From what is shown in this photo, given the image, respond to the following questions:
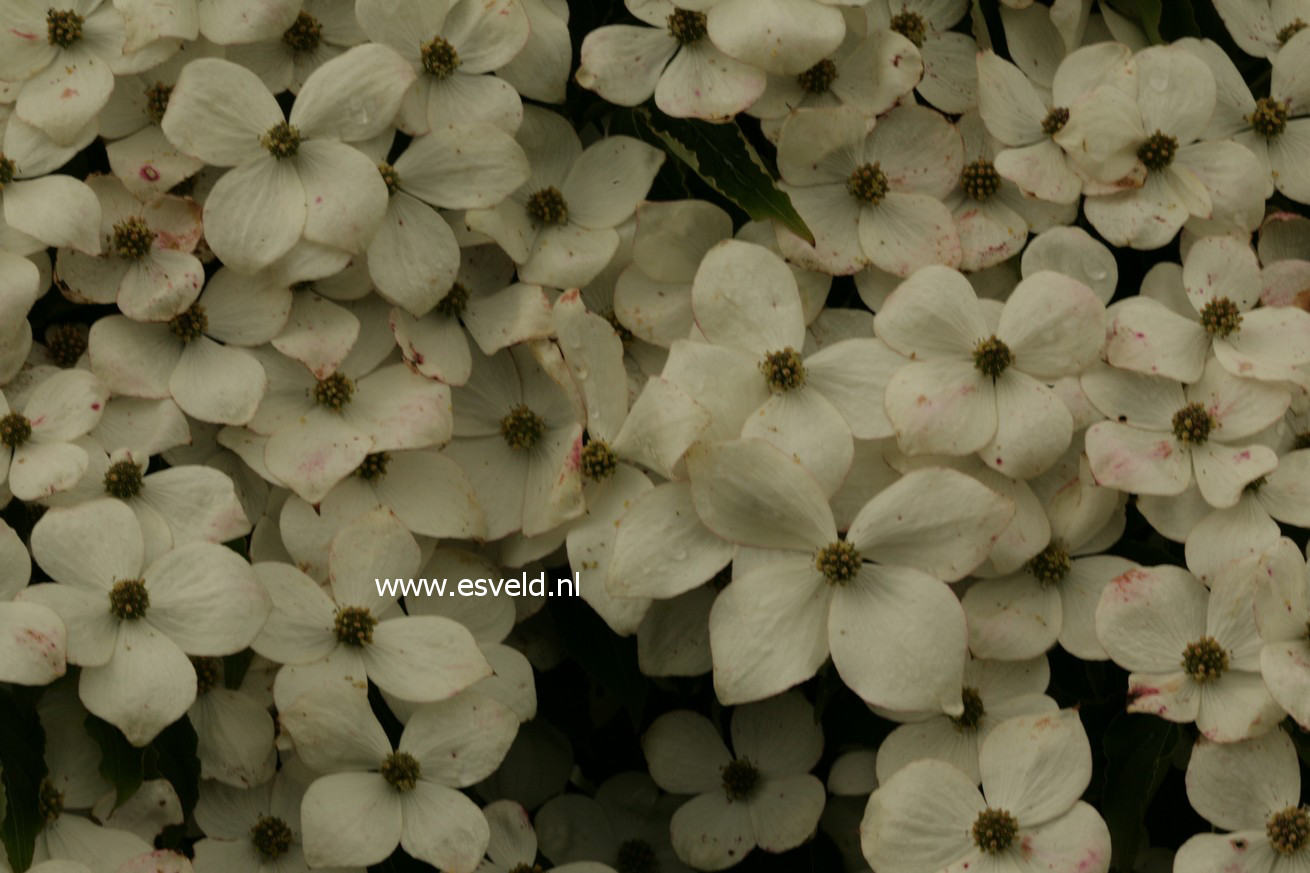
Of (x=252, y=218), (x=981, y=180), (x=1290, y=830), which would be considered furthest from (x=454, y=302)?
(x=1290, y=830)

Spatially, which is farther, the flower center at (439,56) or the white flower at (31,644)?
the flower center at (439,56)

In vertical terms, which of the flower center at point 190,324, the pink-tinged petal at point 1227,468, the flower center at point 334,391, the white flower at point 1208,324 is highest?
the white flower at point 1208,324

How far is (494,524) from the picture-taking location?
0.88 m

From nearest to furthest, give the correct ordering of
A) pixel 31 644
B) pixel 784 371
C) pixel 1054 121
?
pixel 31 644 < pixel 784 371 < pixel 1054 121

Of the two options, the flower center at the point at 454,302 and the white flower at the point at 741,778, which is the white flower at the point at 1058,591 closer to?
the white flower at the point at 741,778

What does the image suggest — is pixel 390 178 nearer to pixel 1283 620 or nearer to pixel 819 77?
pixel 819 77

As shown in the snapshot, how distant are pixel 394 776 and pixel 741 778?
0.21 m

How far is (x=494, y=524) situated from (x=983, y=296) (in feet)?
1.09

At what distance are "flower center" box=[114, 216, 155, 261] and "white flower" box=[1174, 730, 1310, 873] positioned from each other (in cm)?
65

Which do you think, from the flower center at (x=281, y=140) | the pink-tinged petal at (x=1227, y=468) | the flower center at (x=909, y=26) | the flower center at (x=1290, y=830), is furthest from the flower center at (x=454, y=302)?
Result: the flower center at (x=1290, y=830)

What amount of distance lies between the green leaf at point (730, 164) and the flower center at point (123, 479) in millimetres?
358

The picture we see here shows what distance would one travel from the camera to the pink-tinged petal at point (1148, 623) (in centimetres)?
83

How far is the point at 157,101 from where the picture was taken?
893 mm

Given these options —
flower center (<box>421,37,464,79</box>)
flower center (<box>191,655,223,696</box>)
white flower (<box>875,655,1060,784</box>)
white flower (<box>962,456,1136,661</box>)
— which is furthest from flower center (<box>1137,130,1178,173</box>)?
flower center (<box>191,655,223,696</box>)
